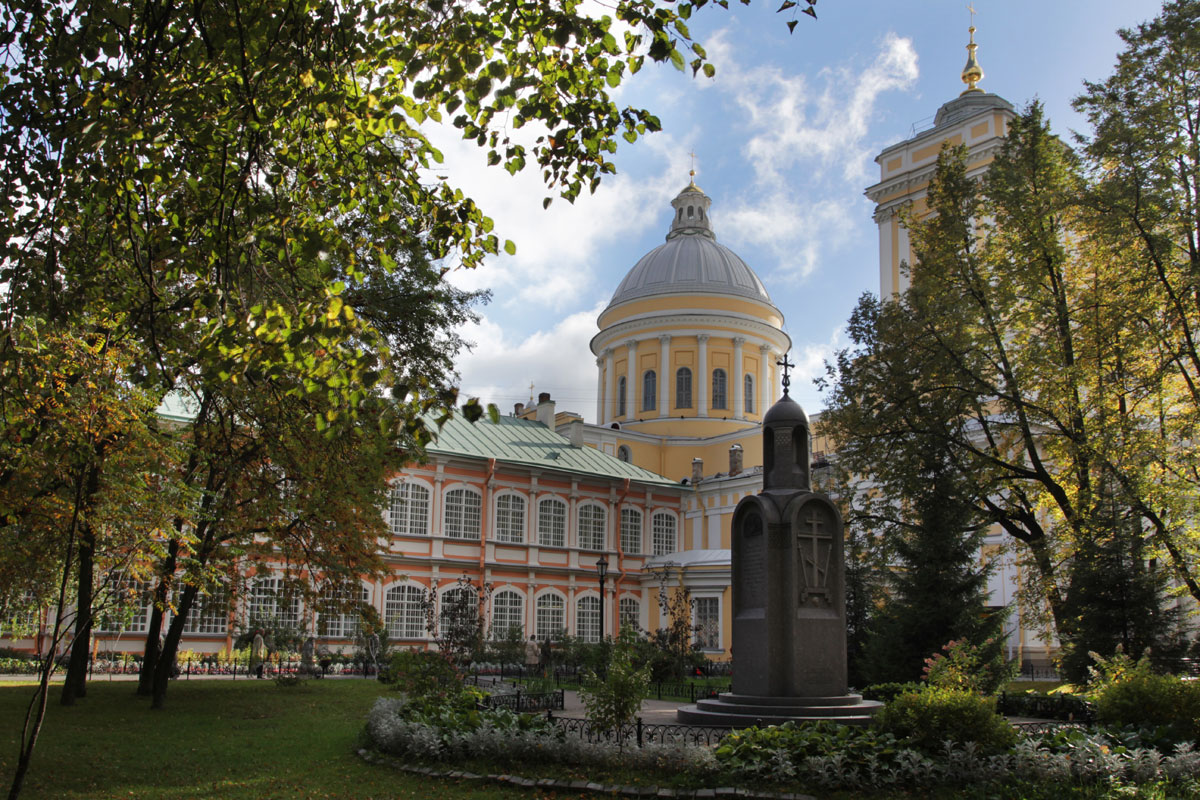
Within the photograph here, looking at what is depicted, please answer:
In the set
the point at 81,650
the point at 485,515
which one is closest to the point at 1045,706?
the point at 81,650

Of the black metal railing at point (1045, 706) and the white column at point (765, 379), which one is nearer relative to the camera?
the black metal railing at point (1045, 706)

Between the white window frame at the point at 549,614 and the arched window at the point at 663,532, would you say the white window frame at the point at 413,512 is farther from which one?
the arched window at the point at 663,532

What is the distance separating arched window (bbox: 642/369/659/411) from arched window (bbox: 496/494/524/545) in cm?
1751

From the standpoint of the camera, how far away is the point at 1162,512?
17.8 meters

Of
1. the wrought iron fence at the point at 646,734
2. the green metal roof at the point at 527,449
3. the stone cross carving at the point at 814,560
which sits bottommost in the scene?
the wrought iron fence at the point at 646,734

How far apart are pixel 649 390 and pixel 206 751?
144 ft

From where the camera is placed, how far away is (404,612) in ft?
116

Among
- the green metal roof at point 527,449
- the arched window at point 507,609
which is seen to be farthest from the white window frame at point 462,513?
the arched window at point 507,609

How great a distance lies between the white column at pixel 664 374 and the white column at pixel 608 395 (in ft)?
11.3

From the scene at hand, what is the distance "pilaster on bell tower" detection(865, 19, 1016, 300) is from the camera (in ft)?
124

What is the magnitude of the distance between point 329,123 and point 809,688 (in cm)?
942

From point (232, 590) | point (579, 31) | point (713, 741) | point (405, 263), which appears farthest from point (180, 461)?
point (579, 31)

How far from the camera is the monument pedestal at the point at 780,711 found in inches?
480

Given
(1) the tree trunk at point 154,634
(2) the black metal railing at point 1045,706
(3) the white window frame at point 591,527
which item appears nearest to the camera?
(2) the black metal railing at point 1045,706
